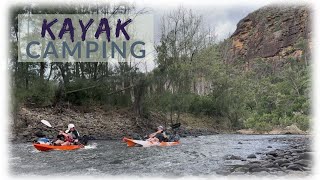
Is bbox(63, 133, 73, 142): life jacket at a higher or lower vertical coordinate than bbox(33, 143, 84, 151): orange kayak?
higher

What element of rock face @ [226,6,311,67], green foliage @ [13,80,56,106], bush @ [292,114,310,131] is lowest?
bush @ [292,114,310,131]

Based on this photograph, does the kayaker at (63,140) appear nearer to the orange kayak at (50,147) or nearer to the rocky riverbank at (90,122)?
the orange kayak at (50,147)

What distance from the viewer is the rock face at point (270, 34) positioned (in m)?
61.9

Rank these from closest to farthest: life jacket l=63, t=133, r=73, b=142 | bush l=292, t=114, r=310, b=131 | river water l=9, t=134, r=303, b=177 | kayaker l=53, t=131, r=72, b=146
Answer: river water l=9, t=134, r=303, b=177, kayaker l=53, t=131, r=72, b=146, life jacket l=63, t=133, r=73, b=142, bush l=292, t=114, r=310, b=131

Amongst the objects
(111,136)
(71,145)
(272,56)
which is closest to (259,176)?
(71,145)

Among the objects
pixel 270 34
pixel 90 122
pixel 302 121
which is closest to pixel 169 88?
pixel 90 122

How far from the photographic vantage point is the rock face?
61.9 m

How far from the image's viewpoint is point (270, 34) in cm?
6825

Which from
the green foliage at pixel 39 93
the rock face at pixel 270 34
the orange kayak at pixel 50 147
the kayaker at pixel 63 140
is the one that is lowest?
the orange kayak at pixel 50 147

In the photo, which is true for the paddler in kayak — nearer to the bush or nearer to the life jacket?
the life jacket

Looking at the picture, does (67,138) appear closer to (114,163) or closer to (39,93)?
(114,163)

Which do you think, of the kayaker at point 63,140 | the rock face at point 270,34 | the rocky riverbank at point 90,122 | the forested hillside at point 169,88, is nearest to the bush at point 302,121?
the forested hillside at point 169,88

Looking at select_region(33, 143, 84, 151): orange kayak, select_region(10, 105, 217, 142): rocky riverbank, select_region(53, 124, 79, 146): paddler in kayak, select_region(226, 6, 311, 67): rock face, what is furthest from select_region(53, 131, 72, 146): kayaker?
select_region(226, 6, 311, 67): rock face

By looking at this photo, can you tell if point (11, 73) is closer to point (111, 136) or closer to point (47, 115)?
point (47, 115)
